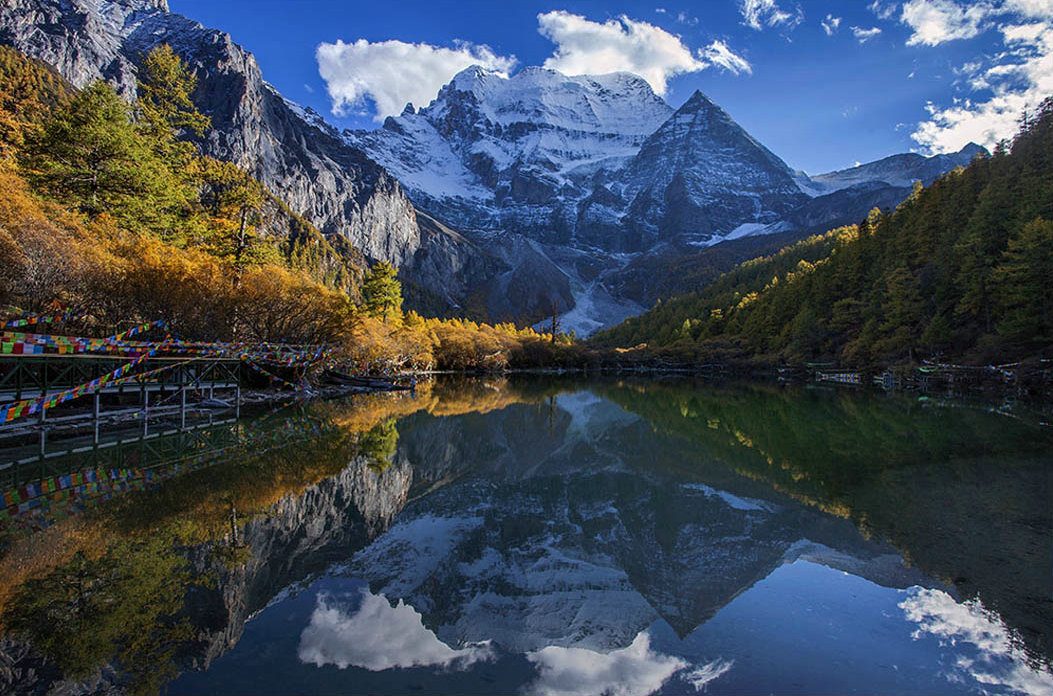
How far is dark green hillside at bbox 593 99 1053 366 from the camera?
26047 millimetres

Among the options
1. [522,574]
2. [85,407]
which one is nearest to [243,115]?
[85,407]

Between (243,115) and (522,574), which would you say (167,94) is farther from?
(243,115)

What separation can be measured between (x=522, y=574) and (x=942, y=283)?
4235cm

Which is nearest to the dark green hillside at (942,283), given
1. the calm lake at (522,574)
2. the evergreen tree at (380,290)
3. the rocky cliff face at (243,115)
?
the calm lake at (522,574)

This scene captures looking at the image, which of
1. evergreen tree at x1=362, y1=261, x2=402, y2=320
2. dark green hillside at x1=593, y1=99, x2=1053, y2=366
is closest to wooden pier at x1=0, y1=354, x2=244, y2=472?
evergreen tree at x1=362, y1=261, x2=402, y2=320

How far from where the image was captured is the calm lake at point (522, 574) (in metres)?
3.25

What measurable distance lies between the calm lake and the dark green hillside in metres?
23.6

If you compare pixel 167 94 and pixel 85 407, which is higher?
pixel 167 94

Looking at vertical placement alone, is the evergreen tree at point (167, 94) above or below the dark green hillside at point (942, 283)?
above

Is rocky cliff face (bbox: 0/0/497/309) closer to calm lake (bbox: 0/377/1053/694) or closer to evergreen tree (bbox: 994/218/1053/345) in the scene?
calm lake (bbox: 0/377/1053/694)

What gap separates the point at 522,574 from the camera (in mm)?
4949

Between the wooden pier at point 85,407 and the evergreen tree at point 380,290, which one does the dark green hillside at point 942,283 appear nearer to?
the wooden pier at point 85,407

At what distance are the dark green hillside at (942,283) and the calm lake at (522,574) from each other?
77.5 ft

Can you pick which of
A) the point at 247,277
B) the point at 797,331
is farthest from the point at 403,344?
the point at 797,331
